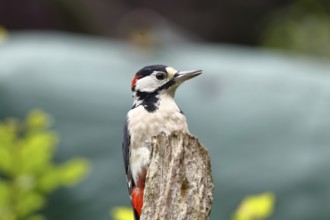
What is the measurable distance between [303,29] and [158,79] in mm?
4995

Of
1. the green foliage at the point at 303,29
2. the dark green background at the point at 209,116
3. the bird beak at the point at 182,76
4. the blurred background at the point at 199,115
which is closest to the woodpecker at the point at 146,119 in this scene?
the bird beak at the point at 182,76

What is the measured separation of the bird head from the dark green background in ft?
4.08

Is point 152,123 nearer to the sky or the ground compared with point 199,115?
nearer to the sky

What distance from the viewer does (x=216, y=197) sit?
4.01 m

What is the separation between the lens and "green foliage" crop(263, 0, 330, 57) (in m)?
7.39

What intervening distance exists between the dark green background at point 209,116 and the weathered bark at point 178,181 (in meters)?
1.96

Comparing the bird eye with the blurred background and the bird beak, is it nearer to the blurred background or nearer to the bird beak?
the bird beak

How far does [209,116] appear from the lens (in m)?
4.29

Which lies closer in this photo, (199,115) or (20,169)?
(20,169)

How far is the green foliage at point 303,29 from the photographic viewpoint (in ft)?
24.2

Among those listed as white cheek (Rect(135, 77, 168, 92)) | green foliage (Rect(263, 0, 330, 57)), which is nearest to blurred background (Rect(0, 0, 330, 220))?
white cheek (Rect(135, 77, 168, 92))

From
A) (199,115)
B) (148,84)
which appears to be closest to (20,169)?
(148,84)

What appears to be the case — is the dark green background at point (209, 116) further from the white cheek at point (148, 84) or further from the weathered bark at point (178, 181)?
the weathered bark at point (178, 181)

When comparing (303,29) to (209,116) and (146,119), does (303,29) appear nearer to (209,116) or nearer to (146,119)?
(209,116)
